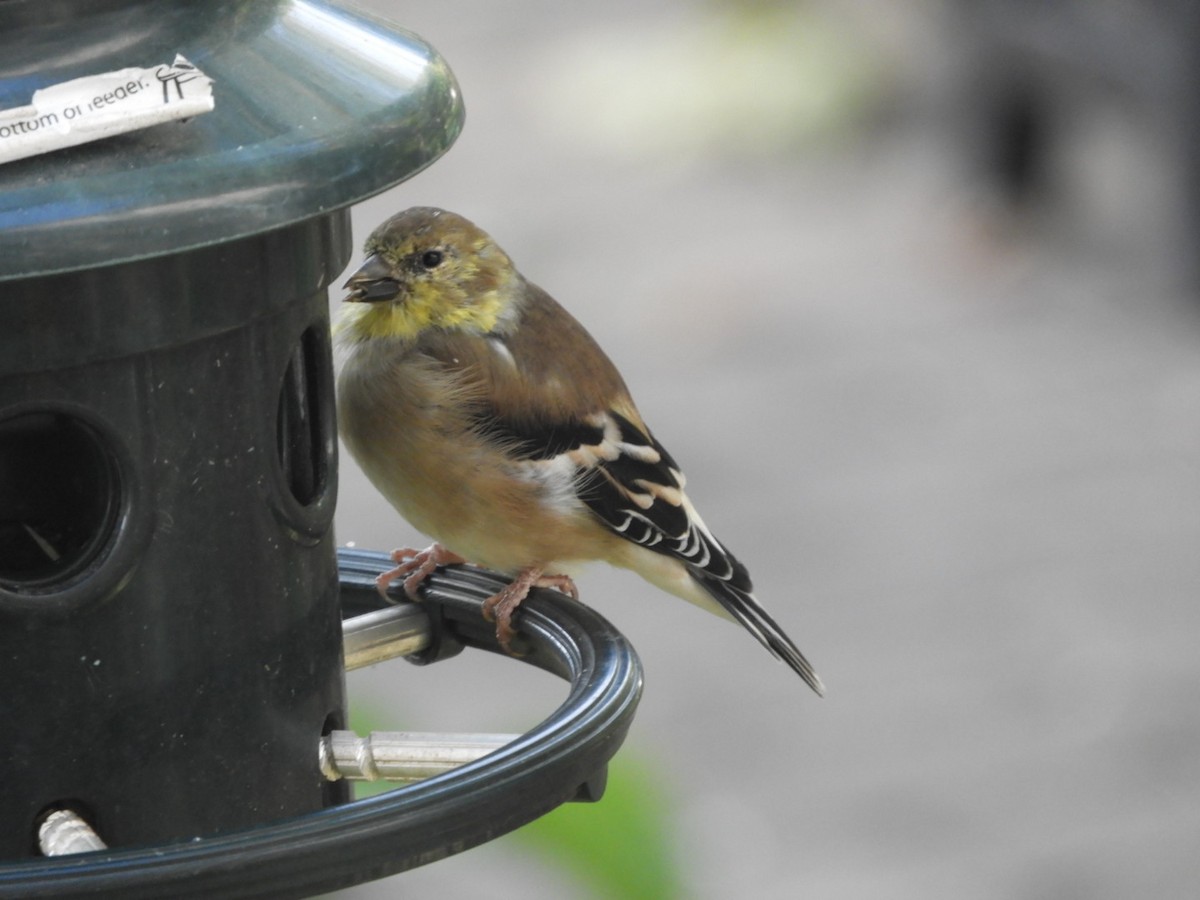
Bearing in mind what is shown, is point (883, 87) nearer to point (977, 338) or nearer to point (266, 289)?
point (977, 338)

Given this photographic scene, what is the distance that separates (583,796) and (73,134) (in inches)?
42.2

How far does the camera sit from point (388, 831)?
225 cm

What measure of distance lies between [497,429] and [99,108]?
1789mm

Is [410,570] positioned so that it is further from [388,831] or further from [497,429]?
[388,831]

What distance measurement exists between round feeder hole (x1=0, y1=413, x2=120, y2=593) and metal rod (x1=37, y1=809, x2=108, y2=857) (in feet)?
1.00

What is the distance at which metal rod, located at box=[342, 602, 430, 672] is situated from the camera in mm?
3346

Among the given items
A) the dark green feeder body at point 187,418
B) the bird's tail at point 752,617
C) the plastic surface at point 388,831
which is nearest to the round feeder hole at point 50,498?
the dark green feeder body at point 187,418

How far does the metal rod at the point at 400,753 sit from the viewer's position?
110 inches

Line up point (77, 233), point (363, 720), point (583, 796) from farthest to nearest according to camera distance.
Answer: point (363, 720)
point (583, 796)
point (77, 233)

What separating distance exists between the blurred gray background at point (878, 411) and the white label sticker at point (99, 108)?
2.06m

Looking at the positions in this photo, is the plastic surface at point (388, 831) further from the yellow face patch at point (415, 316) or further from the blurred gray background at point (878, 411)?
the blurred gray background at point (878, 411)

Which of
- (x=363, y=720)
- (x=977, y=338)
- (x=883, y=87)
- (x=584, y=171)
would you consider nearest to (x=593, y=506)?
(x=363, y=720)

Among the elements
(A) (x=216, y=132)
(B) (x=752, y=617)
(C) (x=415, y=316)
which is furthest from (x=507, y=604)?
(A) (x=216, y=132)

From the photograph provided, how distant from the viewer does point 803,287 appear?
37.4 feet
